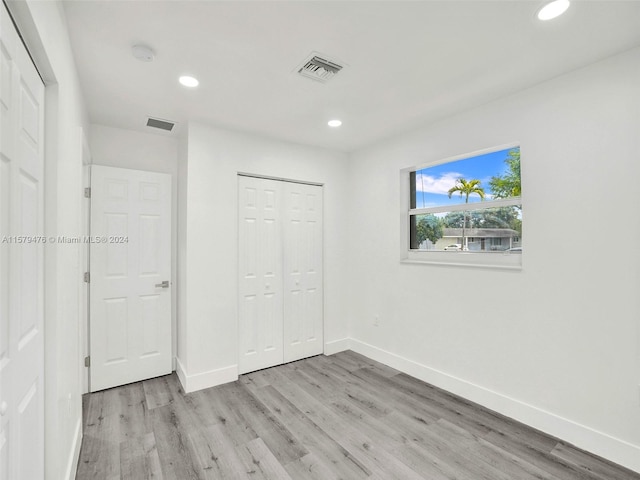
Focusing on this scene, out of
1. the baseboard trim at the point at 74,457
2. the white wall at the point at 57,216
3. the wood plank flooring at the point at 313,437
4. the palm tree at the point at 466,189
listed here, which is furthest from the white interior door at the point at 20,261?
the palm tree at the point at 466,189

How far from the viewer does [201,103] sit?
266 cm

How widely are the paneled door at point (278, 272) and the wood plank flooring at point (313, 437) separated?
0.52 m

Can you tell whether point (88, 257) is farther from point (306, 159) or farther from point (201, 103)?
point (306, 159)

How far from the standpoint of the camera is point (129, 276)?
3166 mm

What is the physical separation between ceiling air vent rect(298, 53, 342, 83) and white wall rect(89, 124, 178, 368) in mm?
1952

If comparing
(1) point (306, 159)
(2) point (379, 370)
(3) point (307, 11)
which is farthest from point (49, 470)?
(1) point (306, 159)

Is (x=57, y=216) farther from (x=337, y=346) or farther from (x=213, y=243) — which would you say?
(x=337, y=346)

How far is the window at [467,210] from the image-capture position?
8.86ft

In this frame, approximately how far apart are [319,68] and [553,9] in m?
1.29

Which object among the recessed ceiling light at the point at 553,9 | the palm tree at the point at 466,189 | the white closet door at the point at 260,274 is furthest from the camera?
the white closet door at the point at 260,274

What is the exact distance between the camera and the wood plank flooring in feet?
6.45

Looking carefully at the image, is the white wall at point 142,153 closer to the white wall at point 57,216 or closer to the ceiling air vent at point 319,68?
the white wall at point 57,216

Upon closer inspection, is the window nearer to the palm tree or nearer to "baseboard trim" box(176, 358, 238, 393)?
the palm tree

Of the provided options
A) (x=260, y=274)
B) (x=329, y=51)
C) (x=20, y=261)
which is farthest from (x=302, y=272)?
(x=20, y=261)
